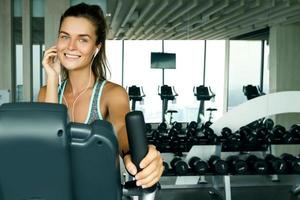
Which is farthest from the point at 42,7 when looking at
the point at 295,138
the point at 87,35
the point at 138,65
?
the point at 87,35

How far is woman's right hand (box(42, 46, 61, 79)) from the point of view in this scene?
1.25m

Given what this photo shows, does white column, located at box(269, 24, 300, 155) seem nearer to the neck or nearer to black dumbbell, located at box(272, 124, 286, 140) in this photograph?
black dumbbell, located at box(272, 124, 286, 140)

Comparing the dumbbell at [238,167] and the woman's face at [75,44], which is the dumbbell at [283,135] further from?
the woman's face at [75,44]

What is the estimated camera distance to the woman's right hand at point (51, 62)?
49.1 inches

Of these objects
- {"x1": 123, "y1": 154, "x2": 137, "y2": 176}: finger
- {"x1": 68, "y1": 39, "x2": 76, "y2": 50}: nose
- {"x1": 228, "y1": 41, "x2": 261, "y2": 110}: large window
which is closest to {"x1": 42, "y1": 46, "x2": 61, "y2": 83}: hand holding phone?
{"x1": 68, "y1": 39, "x2": 76, "y2": 50}: nose

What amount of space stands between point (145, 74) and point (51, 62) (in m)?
4.17

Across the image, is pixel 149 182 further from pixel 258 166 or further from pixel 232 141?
pixel 232 141

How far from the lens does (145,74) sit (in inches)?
214

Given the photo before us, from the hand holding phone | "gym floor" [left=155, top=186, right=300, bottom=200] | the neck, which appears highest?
the hand holding phone

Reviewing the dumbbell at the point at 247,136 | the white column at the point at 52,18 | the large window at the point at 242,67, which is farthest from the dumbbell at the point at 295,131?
the white column at the point at 52,18

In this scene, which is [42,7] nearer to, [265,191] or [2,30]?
[2,30]

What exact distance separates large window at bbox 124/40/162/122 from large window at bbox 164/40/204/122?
0.20 m

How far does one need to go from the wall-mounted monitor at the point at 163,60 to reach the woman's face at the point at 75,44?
4273mm

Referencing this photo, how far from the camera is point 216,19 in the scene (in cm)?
613
